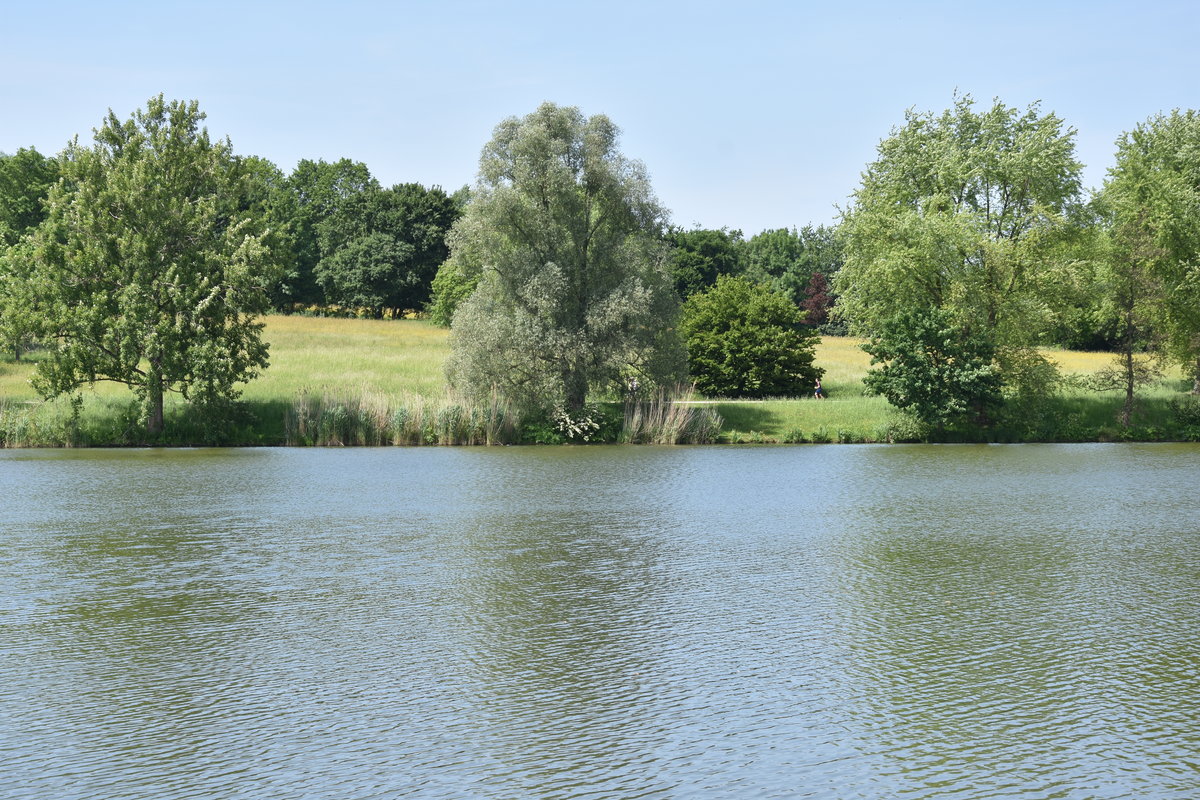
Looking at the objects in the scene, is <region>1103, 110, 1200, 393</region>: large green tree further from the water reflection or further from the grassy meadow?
the water reflection

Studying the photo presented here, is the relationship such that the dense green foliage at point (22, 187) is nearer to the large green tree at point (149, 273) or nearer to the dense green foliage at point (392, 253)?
the dense green foliage at point (392, 253)

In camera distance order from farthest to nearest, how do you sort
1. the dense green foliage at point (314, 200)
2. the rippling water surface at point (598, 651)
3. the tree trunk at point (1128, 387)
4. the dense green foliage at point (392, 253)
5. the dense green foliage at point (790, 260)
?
1. the dense green foliage at point (790, 260)
2. the dense green foliage at point (314, 200)
3. the dense green foliage at point (392, 253)
4. the tree trunk at point (1128, 387)
5. the rippling water surface at point (598, 651)

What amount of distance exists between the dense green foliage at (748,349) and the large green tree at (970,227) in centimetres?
456

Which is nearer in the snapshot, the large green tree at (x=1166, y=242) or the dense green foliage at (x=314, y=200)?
the large green tree at (x=1166, y=242)

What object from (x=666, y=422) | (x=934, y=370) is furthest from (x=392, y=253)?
(x=934, y=370)

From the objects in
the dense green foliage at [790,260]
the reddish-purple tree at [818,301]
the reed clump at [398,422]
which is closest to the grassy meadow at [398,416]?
the reed clump at [398,422]

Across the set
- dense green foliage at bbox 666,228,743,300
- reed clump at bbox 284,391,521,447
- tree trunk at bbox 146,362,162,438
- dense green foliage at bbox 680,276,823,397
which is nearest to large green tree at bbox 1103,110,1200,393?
dense green foliage at bbox 680,276,823,397

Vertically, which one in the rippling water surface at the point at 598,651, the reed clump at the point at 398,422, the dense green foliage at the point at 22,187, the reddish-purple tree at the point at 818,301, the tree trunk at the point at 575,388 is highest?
the dense green foliage at the point at 22,187

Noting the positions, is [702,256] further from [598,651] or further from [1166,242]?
[598,651]

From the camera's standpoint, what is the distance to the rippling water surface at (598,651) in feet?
25.8

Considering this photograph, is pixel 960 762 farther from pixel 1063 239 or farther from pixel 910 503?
pixel 1063 239

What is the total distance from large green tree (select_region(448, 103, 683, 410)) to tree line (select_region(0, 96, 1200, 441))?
9cm

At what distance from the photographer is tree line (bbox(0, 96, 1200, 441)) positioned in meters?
43.7

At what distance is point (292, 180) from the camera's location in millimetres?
115438
